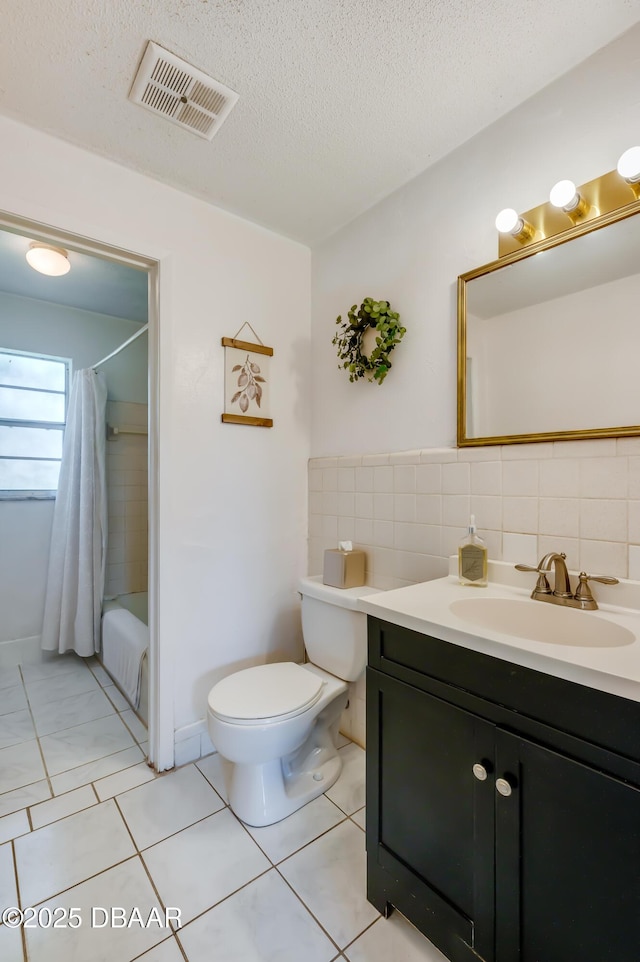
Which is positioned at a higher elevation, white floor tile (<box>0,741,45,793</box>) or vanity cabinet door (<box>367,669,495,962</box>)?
vanity cabinet door (<box>367,669,495,962</box>)

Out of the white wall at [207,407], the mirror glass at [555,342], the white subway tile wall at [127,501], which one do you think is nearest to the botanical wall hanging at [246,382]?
the white wall at [207,407]

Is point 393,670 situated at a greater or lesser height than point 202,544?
lesser

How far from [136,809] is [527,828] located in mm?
1330

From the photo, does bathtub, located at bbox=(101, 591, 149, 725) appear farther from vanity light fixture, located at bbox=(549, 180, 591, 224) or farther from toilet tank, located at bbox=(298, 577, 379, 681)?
vanity light fixture, located at bbox=(549, 180, 591, 224)

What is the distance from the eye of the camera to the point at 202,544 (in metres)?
1.78

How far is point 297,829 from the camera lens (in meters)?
1.40

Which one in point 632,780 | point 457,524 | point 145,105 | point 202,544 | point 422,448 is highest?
point 145,105

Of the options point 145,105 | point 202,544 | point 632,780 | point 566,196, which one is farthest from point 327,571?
point 145,105

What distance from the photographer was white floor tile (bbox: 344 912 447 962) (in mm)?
1020

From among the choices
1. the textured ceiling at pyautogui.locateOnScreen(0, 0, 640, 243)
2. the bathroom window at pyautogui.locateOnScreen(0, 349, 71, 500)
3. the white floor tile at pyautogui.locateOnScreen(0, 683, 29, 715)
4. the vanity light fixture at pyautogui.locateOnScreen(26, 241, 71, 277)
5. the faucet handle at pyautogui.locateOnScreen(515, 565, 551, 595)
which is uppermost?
the textured ceiling at pyautogui.locateOnScreen(0, 0, 640, 243)

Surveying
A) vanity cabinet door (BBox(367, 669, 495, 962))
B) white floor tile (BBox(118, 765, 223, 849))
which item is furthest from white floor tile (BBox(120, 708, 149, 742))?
vanity cabinet door (BBox(367, 669, 495, 962))

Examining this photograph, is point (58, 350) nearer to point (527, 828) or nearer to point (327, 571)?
point (327, 571)

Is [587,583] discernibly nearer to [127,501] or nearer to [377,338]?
[377,338]

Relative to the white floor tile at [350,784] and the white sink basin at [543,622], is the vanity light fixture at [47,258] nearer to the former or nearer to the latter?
the white sink basin at [543,622]
